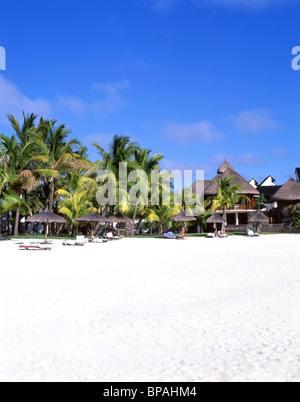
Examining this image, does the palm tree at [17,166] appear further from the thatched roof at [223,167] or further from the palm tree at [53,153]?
the thatched roof at [223,167]

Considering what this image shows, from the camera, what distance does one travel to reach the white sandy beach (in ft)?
10.3

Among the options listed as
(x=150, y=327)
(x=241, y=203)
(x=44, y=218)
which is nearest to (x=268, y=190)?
(x=241, y=203)

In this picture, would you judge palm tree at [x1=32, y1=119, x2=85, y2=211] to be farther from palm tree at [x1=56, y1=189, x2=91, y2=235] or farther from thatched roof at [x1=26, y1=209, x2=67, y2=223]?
thatched roof at [x1=26, y1=209, x2=67, y2=223]

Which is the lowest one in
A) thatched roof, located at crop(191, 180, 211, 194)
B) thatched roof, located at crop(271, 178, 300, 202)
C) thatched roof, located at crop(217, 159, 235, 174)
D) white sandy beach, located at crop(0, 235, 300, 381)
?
white sandy beach, located at crop(0, 235, 300, 381)

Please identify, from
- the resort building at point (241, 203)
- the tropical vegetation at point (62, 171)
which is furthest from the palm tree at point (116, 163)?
the resort building at point (241, 203)

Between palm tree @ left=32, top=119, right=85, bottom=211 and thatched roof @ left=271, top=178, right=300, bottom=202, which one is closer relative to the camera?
palm tree @ left=32, top=119, right=85, bottom=211

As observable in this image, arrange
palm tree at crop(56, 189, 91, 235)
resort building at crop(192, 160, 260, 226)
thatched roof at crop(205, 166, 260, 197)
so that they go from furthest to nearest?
thatched roof at crop(205, 166, 260, 197) → resort building at crop(192, 160, 260, 226) → palm tree at crop(56, 189, 91, 235)

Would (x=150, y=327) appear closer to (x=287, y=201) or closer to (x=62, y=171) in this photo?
(x=62, y=171)

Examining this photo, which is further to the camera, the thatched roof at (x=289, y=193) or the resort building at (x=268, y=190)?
the resort building at (x=268, y=190)

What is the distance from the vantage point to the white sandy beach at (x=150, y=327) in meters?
3.14

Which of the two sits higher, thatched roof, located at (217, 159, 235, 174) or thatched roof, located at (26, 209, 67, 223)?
thatched roof, located at (217, 159, 235, 174)

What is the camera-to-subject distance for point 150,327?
4.36 meters

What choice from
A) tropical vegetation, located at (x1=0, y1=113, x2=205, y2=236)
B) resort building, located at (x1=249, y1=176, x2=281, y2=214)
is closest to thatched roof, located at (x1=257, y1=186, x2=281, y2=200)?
resort building, located at (x1=249, y1=176, x2=281, y2=214)
